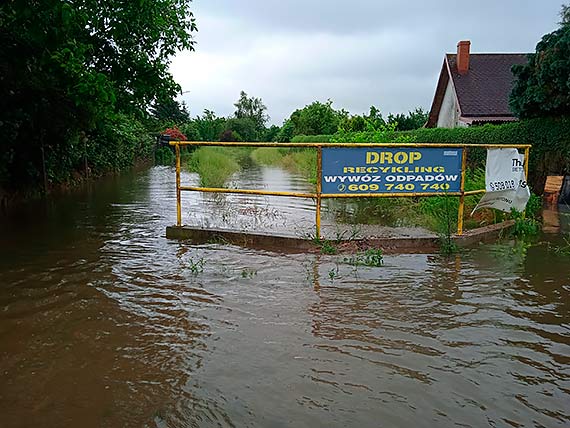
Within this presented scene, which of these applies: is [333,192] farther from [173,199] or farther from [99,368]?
[173,199]

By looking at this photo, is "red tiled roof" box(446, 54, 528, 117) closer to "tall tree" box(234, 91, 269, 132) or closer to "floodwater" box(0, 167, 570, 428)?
"floodwater" box(0, 167, 570, 428)

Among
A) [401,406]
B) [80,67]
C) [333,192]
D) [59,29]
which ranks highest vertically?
[59,29]

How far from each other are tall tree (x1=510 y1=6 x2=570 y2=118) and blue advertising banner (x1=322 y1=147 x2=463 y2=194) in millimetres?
5975

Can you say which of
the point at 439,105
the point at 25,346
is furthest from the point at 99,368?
the point at 439,105

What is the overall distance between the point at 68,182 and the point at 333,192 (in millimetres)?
12129

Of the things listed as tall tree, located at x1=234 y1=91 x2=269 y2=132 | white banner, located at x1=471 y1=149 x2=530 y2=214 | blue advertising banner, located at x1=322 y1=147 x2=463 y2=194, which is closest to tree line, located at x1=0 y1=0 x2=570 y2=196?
blue advertising banner, located at x1=322 y1=147 x2=463 y2=194

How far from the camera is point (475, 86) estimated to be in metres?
28.7

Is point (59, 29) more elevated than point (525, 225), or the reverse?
point (59, 29)

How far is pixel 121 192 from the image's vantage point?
54.0ft

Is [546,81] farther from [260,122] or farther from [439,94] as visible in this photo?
[260,122]

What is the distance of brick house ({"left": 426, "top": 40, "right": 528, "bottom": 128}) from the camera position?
27.0 m

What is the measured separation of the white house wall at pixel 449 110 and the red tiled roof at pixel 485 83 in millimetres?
869

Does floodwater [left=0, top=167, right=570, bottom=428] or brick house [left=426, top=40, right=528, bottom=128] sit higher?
brick house [left=426, top=40, right=528, bottom=128]

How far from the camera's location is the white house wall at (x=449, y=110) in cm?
2919
